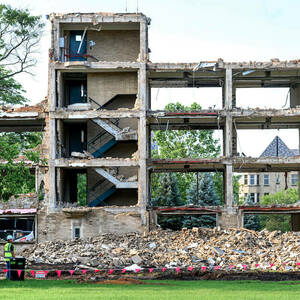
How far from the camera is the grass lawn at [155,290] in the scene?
19.9 metres

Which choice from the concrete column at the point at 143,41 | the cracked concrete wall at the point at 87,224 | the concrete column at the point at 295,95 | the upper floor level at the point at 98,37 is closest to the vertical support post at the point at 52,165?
the cracked concrete wall at the point at 87,224

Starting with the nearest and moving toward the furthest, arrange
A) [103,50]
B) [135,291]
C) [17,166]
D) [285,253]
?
[135,291], [17,166], [285,253], [103,50]

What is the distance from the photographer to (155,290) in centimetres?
2214

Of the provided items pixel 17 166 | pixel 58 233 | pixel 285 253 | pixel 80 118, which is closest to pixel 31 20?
pixel 80 118

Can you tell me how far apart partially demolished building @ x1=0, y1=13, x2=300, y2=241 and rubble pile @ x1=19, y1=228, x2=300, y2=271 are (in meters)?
2.43

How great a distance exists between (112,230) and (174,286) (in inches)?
912

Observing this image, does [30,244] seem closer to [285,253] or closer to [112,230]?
[112,230]

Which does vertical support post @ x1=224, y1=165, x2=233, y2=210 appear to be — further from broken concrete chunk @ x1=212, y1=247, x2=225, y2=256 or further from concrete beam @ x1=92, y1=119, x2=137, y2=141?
broken concrete chunk @ x1=212, y1=247, x2=225, y2=256

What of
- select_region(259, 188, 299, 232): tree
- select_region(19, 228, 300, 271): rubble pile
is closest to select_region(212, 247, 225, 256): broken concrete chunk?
select_region(19, 228, 300, 271): rubble pile

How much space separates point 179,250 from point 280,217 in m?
45.6

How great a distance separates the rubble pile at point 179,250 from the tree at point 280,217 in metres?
37.2

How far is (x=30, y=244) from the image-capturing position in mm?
46969

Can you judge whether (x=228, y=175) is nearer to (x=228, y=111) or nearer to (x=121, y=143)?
(x=228, y=111)

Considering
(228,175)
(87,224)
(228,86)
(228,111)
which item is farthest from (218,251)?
(228,86)
